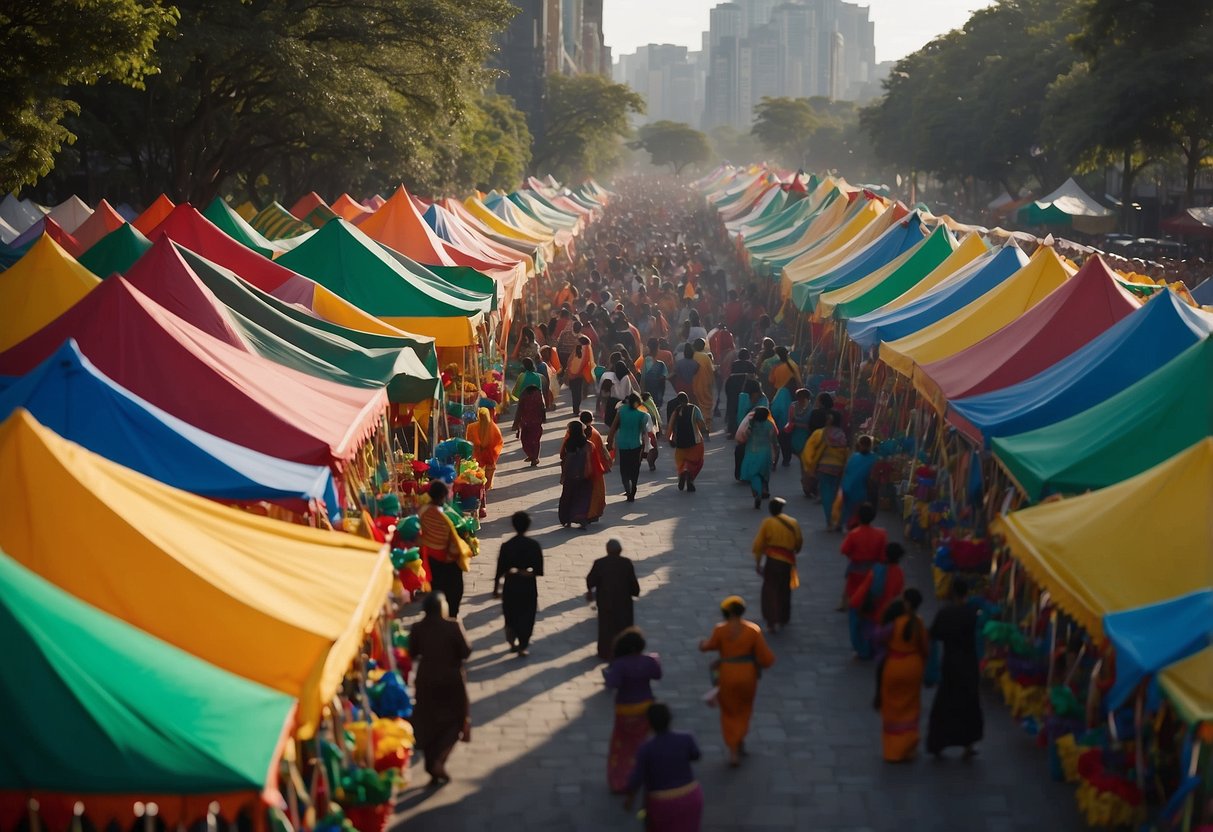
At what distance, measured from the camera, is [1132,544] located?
7.67m

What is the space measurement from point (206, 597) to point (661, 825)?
223 centimetres

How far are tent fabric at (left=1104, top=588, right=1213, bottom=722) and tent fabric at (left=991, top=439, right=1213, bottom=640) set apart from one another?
0.17 meters

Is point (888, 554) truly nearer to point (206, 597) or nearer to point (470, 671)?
point (470, 671)

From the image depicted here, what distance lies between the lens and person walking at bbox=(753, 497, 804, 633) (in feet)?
34.6

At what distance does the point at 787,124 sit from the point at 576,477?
126 metres

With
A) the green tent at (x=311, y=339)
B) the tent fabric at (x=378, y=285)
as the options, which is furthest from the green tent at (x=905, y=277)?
the green tent at (x=311, y=339)

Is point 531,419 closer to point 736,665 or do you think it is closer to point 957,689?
point 736,665

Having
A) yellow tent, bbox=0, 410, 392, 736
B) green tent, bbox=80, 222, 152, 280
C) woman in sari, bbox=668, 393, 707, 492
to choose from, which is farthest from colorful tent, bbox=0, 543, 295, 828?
green tent, bbox=80, 222, 152, 280

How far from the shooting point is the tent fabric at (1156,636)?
650cm

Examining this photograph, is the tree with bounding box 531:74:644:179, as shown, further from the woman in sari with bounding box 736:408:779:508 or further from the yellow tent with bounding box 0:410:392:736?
the yellow tent with bounding box 0:410:392:736

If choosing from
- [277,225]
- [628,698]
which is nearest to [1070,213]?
[277,225]

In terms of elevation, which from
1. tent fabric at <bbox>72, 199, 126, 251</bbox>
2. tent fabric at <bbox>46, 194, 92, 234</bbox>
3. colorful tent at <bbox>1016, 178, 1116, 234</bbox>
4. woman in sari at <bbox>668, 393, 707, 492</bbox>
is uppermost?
tent fabric at <bbox>72, 199, 126, 251</bbox>

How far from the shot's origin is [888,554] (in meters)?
9.64

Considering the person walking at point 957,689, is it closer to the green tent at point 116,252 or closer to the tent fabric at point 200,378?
the tent fabric at point 200,378
